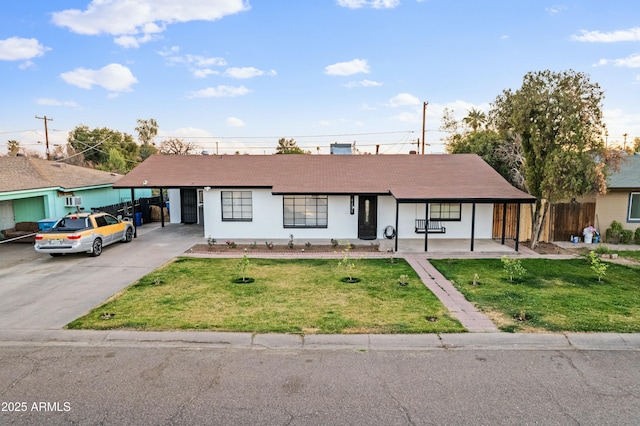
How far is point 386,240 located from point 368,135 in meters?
29.8

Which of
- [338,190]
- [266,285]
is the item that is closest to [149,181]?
[338,190]

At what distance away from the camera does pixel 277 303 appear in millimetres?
8680

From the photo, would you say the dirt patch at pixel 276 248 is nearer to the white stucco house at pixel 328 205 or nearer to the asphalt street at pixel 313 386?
the white stucco house at pixel 328 205

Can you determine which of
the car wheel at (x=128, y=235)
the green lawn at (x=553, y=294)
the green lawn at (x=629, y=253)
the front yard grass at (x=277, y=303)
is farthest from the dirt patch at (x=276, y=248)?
the green lawn at (x=629, y=253)

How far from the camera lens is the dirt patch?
583 inches

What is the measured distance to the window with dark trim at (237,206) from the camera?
57.0ft

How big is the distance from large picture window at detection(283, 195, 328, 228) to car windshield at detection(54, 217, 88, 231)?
8.01 meters

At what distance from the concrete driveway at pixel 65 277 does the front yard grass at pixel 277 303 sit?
0.63 m

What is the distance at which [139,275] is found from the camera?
11.2m

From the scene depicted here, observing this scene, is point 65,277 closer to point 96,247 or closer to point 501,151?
point 96,247

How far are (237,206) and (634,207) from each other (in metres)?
18.6

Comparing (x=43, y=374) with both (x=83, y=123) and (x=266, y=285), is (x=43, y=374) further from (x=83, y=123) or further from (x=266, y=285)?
(x=83, y=123)

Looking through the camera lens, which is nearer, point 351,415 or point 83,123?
point 351,415

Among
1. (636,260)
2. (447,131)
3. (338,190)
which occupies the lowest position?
(636,260)
